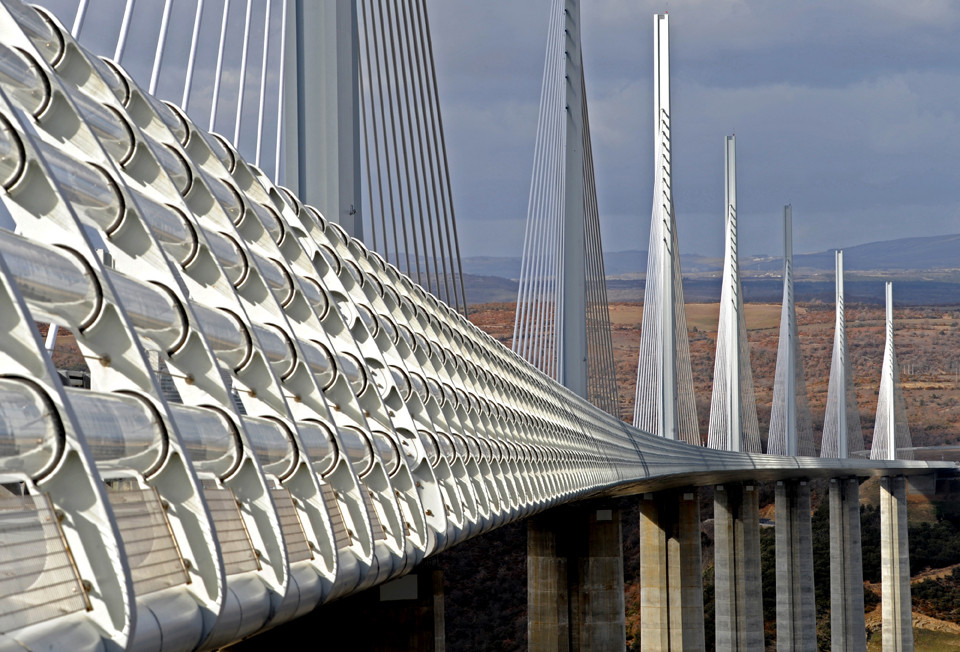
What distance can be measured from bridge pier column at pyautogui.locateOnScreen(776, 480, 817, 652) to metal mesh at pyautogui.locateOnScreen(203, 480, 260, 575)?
154 feet

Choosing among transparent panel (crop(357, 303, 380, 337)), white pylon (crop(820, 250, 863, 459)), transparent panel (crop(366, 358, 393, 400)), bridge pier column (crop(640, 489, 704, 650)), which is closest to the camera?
transparent panel (crop(366, 358, 393, 400))

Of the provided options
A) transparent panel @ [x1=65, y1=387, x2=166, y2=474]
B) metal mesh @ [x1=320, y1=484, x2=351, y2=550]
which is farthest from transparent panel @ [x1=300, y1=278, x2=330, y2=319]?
transparent panel @ [x1=65, y1=387, x2=166, y2=474]

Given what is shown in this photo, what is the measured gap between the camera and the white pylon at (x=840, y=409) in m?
57.9

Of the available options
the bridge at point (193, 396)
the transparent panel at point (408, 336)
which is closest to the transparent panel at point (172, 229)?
the bridge at point (193, 396)

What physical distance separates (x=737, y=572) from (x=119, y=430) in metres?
45.0

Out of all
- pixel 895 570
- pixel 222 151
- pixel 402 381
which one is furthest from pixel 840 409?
pixel 222 151

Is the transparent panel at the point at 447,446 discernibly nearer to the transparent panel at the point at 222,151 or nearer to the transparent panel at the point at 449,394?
the transparent panel at the point at 449,394

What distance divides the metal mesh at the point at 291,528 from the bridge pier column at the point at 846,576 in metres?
49.3

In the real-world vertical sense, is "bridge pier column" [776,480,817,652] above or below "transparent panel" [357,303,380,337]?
below

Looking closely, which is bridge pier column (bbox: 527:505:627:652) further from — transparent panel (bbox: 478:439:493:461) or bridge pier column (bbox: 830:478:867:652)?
transparent panel (bbox: 478:439:493:461)

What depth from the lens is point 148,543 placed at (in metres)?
2.89

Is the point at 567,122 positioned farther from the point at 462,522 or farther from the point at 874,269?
the point at 874,269

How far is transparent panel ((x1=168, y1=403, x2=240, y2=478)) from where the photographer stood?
10.3ft

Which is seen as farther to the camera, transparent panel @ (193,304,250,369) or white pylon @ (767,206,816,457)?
white pylon @ (767,206,816,457)
